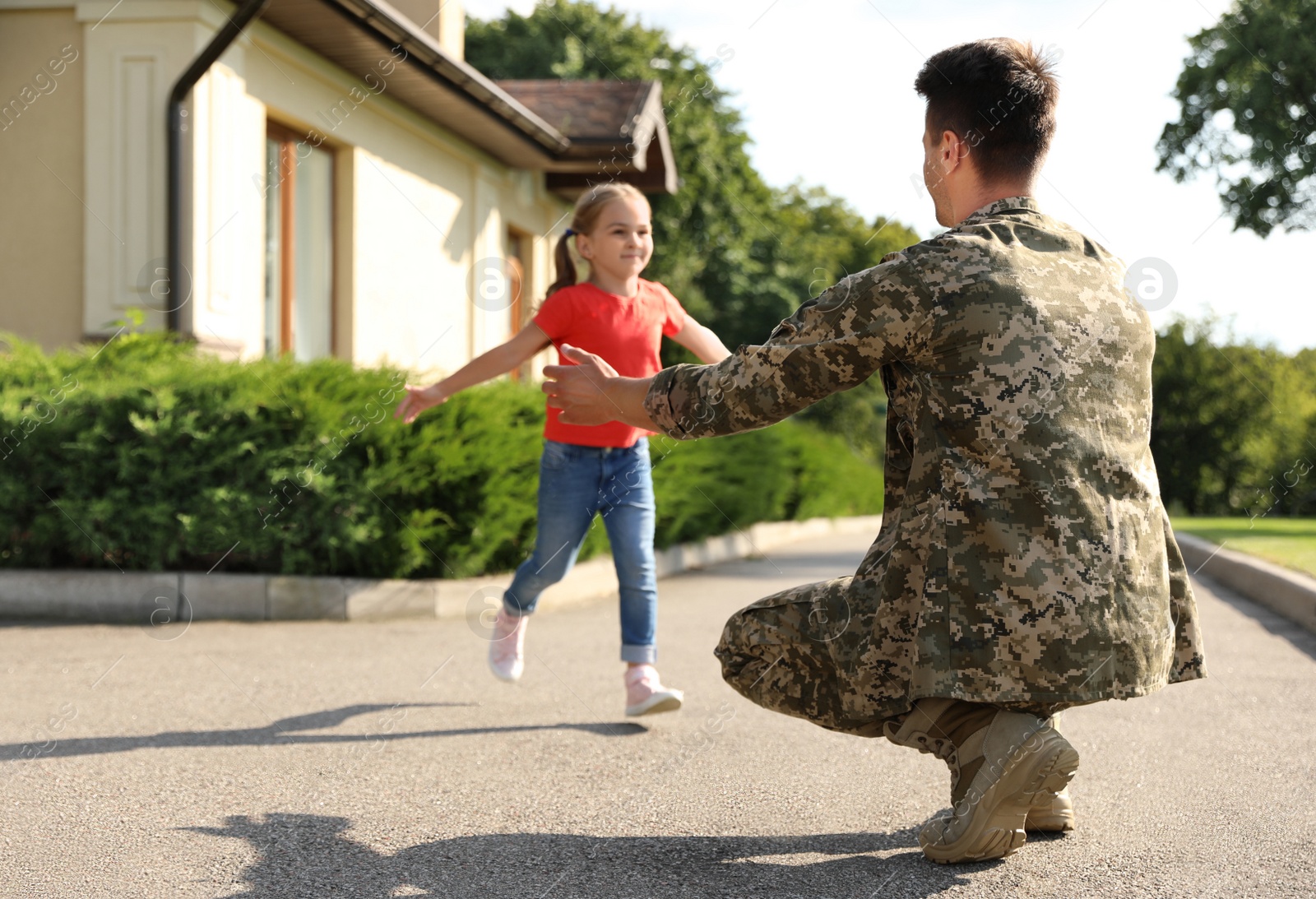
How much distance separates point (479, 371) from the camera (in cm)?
434

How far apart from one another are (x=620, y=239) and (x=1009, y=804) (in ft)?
8.22

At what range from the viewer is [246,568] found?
7188 mm

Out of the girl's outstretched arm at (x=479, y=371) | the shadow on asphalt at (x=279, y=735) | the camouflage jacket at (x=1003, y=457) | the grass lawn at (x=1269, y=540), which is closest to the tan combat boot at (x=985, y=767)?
the camouflage jacket at (x=1003, y=457)

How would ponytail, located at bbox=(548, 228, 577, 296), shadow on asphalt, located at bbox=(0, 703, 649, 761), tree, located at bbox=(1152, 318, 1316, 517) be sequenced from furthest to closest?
tree, located at bbox=(1152, 318, 1316, 517) → ponytail, located at bbox=(548, 228, 577, 296) → shadow on asphalt, located at bbox=(0, 703, 649, 761)

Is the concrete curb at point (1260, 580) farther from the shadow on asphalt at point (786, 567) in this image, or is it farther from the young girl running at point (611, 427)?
the shadow on asphalt at point (786, 567)

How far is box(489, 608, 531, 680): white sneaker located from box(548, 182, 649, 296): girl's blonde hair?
1.29 meters

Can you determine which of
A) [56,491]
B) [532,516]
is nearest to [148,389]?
[56,491]

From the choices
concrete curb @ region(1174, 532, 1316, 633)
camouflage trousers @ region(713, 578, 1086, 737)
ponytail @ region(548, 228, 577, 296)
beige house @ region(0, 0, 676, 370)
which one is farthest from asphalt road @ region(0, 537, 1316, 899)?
beige house @ region(0, 0, 676, 370)

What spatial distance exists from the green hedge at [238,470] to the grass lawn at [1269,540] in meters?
6.18

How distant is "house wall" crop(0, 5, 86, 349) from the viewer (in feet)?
30.2

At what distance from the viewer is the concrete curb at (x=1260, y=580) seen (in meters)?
7.76

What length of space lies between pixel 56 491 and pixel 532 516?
285 centimetres

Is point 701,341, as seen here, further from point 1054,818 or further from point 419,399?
point 1054,818

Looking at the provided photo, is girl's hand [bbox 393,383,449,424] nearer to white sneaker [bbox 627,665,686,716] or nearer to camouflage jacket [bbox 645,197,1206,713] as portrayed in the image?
white sneaker [bbox 627,665,686,716]
